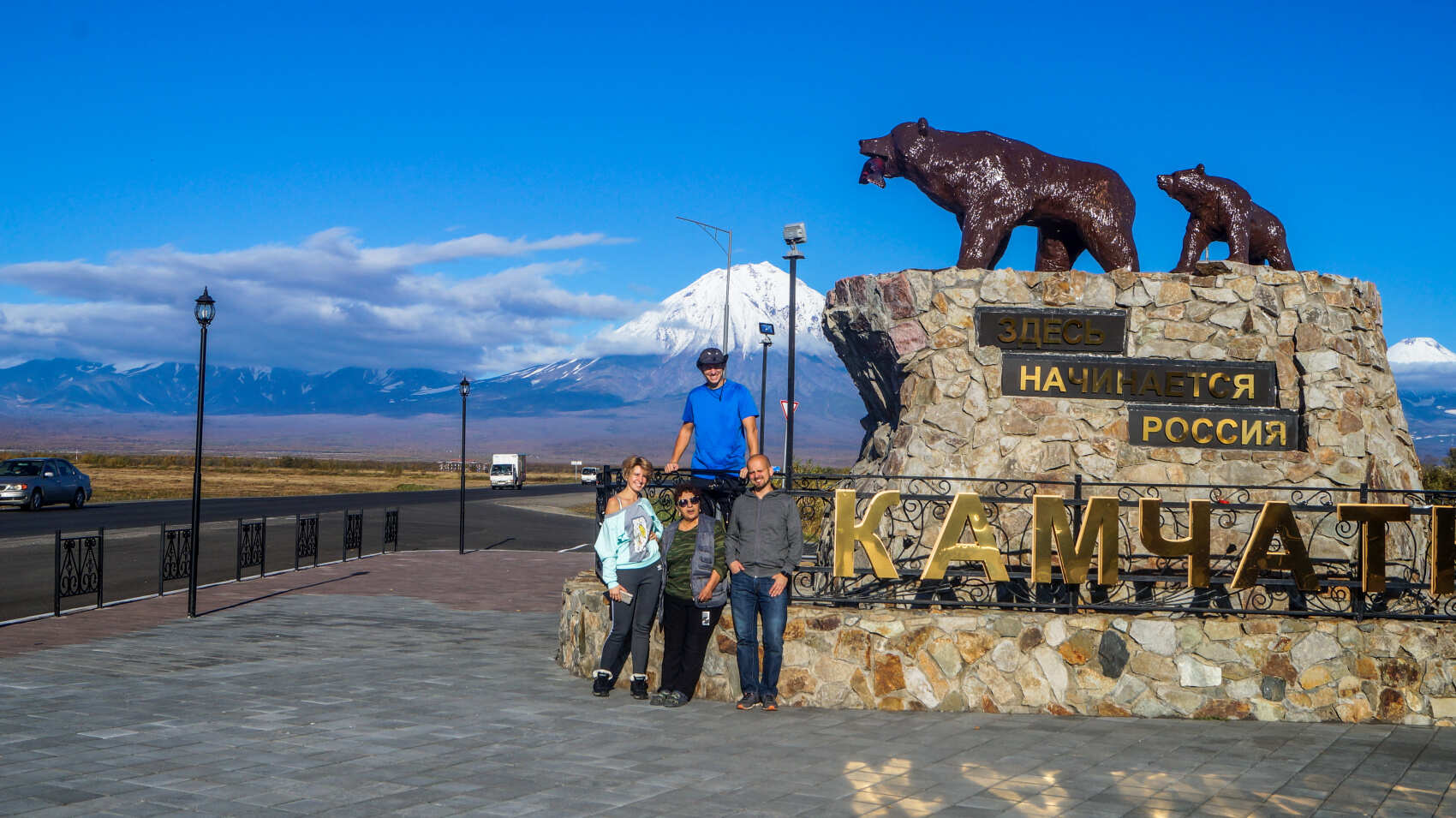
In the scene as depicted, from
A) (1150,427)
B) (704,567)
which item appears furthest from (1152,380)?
(704,567)

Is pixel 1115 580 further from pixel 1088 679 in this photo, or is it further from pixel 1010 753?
pixel 1010 753

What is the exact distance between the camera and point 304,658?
390 inches

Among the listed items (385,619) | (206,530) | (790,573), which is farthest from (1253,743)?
(206,530)

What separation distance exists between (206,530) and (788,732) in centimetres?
2396

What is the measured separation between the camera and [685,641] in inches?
328

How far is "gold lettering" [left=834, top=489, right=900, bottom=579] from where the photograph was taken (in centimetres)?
870

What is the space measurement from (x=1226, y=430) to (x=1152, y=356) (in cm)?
88

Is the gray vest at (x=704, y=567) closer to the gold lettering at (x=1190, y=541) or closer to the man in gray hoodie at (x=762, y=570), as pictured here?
the man in gray hoodie at (x=762, y=570)

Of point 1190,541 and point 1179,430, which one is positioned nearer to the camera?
point 1190,541

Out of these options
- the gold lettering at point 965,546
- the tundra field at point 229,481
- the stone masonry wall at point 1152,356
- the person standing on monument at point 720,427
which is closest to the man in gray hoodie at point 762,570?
the person standing on monument at point 720,427

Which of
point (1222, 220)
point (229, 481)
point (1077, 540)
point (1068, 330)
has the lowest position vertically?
point (229, 481)

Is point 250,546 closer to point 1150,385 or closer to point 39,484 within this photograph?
point 1150,385

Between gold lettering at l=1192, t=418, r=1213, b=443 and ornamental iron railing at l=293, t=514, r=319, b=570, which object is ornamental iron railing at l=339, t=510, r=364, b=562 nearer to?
ornamental iron railing at l=293, t=514, r=319, b=570

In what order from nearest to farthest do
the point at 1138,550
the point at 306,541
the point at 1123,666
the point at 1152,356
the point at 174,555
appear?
the point at 1123,666 < the point at 1138,550 < the point at 1152,356 < the point at 174,555 < the point at 306,541
